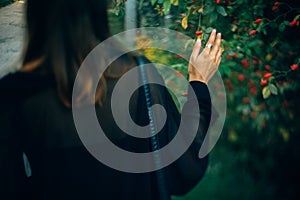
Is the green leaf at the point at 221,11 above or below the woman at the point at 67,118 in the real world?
below

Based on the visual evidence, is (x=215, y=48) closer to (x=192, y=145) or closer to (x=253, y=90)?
(x=192, y=145)

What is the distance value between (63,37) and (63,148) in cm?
27

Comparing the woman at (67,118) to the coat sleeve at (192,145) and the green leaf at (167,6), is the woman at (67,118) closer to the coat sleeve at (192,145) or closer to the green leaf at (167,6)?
the coat sleeve at (192,145)

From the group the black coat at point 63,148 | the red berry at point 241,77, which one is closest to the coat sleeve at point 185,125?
the black coat at point 63,148

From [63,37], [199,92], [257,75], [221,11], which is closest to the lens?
[63,37]

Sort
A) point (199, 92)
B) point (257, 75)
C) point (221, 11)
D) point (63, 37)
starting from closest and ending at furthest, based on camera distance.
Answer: point (63, 37) < point (199, 92) < point (221, 11) < point (257, 75)

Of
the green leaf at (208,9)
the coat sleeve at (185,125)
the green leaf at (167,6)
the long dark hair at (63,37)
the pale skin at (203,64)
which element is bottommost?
the green leaf at (208,9)

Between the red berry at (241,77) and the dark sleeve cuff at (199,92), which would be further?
the red berry at (241,77)

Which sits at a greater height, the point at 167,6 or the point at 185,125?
the point at 185,125

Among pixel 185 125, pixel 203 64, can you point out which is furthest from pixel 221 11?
pixel 185 125

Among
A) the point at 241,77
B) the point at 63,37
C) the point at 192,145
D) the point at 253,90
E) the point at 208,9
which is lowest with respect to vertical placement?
the point at 253,90

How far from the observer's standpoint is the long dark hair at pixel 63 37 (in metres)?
0.92

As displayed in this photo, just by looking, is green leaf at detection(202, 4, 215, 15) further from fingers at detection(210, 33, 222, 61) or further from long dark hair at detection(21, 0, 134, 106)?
long dark hair at detection(21, 0, 134, 106)

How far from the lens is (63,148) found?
0.98m
